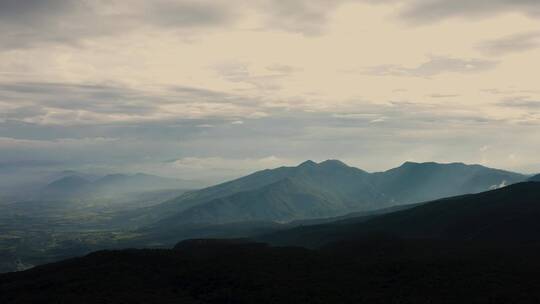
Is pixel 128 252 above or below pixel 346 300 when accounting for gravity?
above

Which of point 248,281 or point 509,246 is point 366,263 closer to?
point 248,281

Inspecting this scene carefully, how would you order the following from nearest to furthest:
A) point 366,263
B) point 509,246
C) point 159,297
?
point 159,297 → point 366,263 → point 509,246

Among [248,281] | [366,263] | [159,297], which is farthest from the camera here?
[366,263]

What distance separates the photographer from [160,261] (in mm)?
179500

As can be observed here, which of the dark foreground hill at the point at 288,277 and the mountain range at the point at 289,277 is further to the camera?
the mountain range at the point at 289,277

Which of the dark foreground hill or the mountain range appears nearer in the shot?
the dark foreground hill

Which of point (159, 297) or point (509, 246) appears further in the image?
point (509, 246)

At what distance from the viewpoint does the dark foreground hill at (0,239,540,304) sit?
129500 mm

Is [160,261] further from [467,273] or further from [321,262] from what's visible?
[467,273]

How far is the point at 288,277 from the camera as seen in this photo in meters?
151

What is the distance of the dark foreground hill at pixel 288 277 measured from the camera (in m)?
130

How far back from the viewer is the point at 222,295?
138750mm

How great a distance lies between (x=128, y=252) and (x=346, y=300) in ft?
337

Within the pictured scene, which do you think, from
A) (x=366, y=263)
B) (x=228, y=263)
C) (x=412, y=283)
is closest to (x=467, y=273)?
(x=412, y=283)
